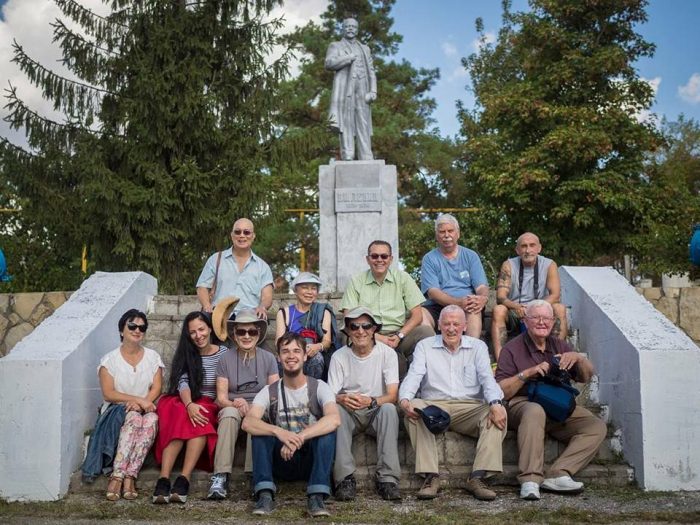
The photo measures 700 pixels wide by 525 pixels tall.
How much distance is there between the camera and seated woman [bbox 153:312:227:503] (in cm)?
499

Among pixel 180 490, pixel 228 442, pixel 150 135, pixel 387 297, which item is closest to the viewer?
pixel 180 490

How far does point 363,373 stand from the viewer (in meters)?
5.28

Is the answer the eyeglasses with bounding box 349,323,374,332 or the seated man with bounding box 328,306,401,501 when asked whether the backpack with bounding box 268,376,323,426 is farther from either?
the eyeglasses with bounding box 349,323,374,332

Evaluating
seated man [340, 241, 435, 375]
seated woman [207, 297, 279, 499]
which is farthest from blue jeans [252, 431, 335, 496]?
seated man [340, 241, 435, 375]

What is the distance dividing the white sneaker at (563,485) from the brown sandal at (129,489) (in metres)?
2.52

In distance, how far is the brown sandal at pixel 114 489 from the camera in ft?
16.1

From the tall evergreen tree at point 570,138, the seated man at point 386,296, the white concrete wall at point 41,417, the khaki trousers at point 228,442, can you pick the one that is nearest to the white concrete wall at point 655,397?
the seated man at point 386,296

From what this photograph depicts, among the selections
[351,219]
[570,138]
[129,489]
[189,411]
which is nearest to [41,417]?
[129,489]

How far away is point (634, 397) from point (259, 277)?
3.05 m

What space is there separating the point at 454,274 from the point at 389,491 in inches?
92.0

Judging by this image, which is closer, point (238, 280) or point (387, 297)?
point (387, 297)

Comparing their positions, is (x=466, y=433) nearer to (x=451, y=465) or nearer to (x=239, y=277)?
(x=451, y=465)

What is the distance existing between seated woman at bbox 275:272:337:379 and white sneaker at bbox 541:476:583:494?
5.51 feet

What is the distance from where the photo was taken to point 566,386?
5.16 m
